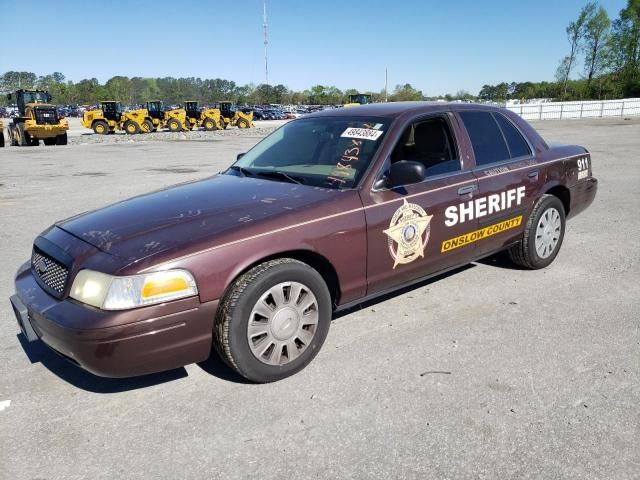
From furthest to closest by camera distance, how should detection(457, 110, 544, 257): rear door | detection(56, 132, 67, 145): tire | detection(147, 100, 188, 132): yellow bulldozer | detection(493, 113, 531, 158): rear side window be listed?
detection(147, 100, 188, 132): yellow bulldozer < detection(56, 132, 67, 145): tire < detection(493, 113, 531, 158): rear side window < detection(457, 110, 544, 257): rear door

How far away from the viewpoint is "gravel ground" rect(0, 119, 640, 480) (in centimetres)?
229

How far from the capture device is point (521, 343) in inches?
133

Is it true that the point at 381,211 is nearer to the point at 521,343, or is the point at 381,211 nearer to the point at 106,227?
the point at 521,343

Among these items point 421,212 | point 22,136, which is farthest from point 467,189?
point 22,136

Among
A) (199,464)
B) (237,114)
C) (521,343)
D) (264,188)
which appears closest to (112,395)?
(199,464)

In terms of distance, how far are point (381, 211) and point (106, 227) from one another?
1.70 meters

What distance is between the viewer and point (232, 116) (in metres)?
38.2

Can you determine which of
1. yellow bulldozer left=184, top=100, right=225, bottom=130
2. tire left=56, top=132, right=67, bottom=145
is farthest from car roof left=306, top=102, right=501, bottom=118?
yellow bulldozer left=184, top=100, right=225, bottom=130

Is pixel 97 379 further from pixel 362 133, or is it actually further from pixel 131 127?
pixel 131 127

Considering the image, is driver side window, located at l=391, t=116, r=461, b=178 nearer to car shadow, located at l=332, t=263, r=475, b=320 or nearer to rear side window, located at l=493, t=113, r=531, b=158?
rear side window, located at l=493, t=113, r=531, b=158

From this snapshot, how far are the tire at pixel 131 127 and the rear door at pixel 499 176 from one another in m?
30.7

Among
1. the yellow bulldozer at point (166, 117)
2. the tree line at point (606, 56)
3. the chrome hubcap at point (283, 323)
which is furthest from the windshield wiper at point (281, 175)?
the tree line at point (606, 56)

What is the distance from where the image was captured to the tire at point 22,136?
79.3ft

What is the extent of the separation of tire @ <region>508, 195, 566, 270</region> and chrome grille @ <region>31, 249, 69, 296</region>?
368cm
